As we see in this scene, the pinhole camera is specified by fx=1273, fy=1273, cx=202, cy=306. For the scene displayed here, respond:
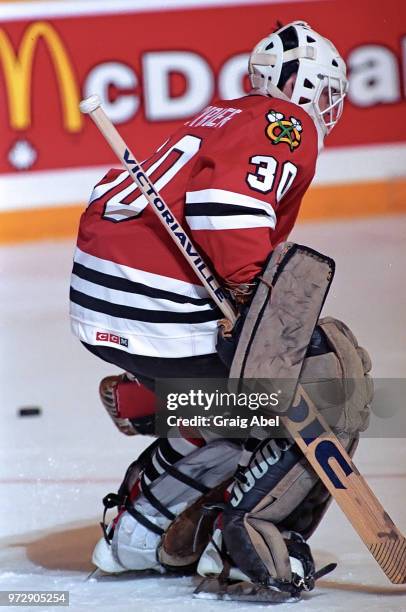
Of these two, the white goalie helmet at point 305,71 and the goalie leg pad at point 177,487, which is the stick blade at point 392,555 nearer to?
the goalie leg pad at point 177,487

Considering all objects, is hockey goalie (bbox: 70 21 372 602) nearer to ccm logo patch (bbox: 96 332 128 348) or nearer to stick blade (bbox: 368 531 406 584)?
ccm logo patch (bbox: 96 332 128 348)

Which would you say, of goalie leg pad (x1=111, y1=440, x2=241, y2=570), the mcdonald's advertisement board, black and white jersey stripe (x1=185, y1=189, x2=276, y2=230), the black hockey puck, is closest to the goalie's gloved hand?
black and white jersey stripe (x1=185, y1=189, x2=276, y2=230)

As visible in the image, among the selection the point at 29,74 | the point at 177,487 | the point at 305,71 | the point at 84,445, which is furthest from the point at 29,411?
the point at 29,74

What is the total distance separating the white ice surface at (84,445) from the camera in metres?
2.23

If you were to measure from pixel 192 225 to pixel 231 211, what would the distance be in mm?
100

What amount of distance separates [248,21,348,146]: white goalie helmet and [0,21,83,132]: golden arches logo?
2.91 meters

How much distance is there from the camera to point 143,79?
5320 mm

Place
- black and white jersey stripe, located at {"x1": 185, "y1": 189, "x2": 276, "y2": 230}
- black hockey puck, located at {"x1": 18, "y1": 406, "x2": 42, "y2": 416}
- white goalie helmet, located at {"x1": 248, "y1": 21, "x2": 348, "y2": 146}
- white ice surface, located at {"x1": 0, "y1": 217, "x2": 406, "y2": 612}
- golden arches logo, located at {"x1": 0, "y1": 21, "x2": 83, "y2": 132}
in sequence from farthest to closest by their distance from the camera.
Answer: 1. golden arches logo, located at {"x1": 0, "y1": 21, "x2": 83, "y2": 132}
2. black hockey puck, located at {"x1": 18, "y1": 406, "x2": 42, "y2": 416}
3. white goalie helmet, located at {"x1": 248, "y1": 21, "x2": 348, "y2": 146}
4. white ice surface, located at {"x1": 0, "y1": 217, "x2": 406, "y2": 612}
5. black and white jersey stripe, located at {"x1": 185, "y1": 189, "x2": 276, "y2": 230}

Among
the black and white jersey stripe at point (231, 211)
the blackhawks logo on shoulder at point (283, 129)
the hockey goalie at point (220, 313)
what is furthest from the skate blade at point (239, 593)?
the blackhawks logo on shoulder at point (283, 129)

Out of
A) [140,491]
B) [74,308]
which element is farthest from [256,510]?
[74,308]

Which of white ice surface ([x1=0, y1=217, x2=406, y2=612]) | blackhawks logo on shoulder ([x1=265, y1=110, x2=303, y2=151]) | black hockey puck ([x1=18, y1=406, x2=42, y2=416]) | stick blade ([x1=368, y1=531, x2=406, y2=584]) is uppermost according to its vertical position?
blackhawks logo on shoulder ([x1=265, y1=110, x2=303, y2=151])

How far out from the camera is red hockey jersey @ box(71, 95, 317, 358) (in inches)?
83.1

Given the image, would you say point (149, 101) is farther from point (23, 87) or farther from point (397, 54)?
point (397, 54)

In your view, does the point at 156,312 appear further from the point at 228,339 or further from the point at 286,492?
the point at 286,492
